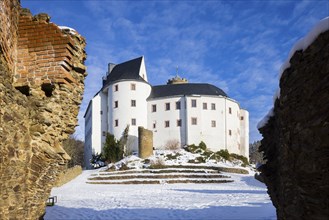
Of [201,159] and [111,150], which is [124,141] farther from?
[201,159]

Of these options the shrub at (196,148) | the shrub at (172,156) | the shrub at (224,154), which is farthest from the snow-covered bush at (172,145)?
the shrub at (224,154)

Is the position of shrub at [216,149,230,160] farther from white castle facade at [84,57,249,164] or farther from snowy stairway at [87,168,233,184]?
snowy stairway at [87,168,233,184]

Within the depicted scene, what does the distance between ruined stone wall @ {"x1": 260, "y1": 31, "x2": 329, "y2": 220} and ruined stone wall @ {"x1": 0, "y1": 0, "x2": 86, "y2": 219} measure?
4029mm

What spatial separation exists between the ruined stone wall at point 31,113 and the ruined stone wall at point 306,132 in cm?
403

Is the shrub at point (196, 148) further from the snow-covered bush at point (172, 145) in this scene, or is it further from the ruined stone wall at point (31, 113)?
the ruined stone wall at point (31, 113)

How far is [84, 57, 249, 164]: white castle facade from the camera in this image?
155 ft

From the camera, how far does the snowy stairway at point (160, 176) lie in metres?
30.6

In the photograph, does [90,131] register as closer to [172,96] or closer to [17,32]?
[172,96]

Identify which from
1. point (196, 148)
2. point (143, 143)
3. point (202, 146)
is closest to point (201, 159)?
point (196, 148)

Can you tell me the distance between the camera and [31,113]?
635 centimetres

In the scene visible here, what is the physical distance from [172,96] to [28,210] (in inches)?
1680

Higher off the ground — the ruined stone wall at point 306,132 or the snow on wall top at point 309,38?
the snow on wall top at point 309,38

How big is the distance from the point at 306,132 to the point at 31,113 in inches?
182

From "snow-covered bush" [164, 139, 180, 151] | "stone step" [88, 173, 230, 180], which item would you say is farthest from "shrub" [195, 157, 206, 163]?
"stone step" [88, 173, 230, 180]
